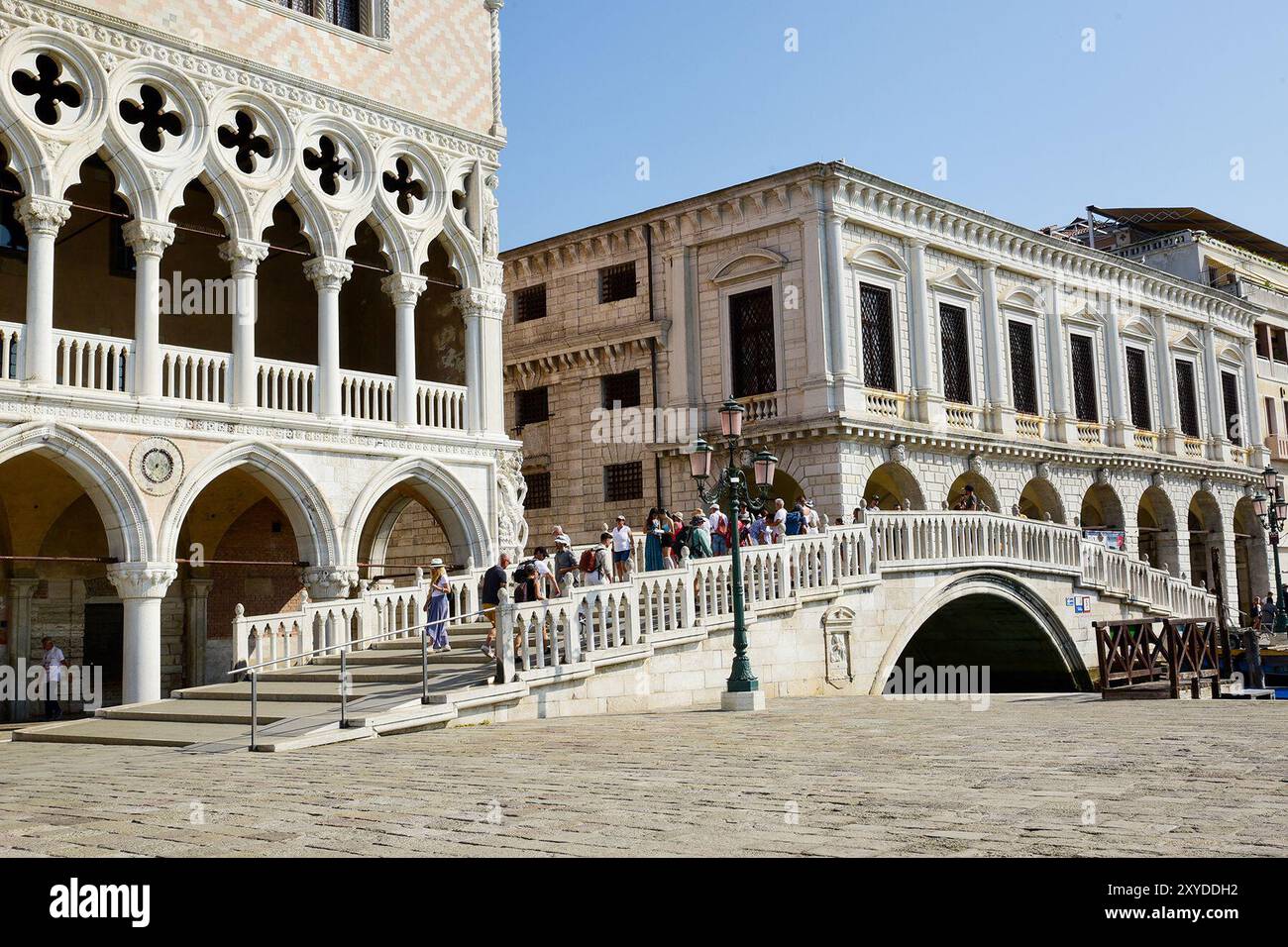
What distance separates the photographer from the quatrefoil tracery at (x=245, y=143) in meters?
19.5

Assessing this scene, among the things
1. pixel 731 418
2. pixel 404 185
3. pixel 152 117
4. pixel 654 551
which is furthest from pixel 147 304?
pixel 731 418

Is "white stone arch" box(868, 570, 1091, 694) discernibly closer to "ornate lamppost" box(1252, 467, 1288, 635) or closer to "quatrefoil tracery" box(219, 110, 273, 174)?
"ornate lamppost" box(1252, 467, 1288, 635)

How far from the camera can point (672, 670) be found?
17875 mm

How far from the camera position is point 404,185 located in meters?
21.7

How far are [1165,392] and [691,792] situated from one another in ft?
117

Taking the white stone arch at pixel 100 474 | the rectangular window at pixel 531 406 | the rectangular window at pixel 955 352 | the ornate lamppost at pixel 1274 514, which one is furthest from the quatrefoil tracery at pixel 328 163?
the ornate lamppost at pixel 1274 514

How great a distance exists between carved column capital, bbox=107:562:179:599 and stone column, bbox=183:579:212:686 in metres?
5.69

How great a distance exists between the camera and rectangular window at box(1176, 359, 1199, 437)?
135 ft

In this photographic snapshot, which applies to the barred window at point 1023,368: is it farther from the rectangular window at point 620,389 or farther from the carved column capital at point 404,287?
the carved column capital at point 404,287

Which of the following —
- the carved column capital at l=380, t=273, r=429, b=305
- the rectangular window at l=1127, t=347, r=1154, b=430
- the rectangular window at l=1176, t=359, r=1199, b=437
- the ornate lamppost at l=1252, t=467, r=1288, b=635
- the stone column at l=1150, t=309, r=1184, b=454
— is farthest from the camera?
the rectangular window at l=1176, t=359, r=1199, b=437

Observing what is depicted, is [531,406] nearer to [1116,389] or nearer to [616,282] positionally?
[616,282]

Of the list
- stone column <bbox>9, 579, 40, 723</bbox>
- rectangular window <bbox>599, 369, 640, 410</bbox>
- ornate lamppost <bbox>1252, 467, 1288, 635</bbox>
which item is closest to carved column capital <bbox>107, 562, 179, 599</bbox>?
stone column <bbox>9, 579, 40, 723</bbox>
